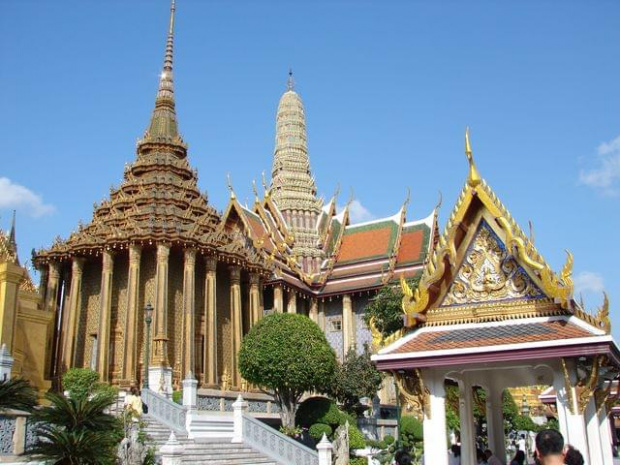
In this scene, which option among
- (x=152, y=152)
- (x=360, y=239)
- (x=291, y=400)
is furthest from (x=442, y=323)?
(x=360, y=239)

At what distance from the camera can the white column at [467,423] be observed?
825 centimetres

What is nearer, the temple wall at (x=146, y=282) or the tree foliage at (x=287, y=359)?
the tree foliage at (x=287, y=359)

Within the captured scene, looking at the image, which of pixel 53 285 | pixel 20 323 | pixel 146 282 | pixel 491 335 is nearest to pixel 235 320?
pixel 146 282

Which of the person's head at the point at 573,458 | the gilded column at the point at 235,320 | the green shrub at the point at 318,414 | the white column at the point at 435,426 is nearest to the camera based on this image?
the person's head at the point at 573,458

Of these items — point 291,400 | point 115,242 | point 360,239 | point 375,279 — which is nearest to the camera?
point 291,400

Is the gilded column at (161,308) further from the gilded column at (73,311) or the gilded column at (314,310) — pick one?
the gilded column at (314,310)

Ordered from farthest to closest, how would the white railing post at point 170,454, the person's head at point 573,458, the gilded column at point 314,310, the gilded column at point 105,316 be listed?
1. the gilded column at point 314,310
2. the gilded column at point 105,316
3. the white railing post at point 170,454
4. the person's head at point 573,458

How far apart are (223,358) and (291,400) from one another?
26.4 feet

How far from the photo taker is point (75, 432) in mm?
9094

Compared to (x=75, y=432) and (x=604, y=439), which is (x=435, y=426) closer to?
(x=604, y=439)

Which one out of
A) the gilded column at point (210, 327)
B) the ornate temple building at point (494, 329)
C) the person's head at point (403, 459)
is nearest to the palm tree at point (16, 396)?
the ornate temple building at point (494, 329)

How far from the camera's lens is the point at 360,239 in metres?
38.5

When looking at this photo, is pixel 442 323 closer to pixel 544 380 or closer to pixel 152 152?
pixel 544 380

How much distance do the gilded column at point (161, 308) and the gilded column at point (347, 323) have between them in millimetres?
12127
